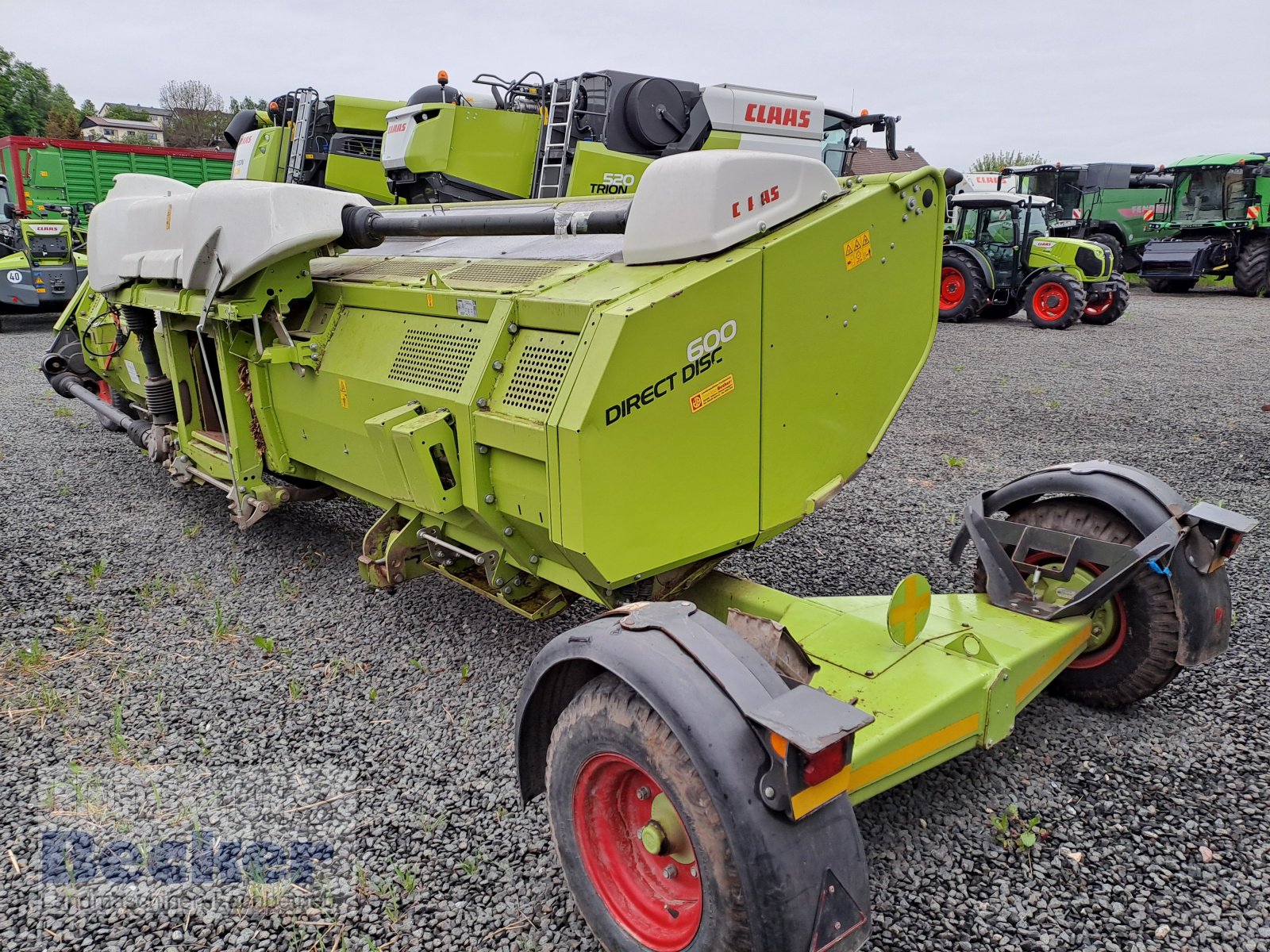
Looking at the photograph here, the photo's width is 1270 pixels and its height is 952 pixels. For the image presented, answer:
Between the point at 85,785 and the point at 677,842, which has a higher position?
the point at 677,842

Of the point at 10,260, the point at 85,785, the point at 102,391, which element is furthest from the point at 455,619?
the point at 10,260

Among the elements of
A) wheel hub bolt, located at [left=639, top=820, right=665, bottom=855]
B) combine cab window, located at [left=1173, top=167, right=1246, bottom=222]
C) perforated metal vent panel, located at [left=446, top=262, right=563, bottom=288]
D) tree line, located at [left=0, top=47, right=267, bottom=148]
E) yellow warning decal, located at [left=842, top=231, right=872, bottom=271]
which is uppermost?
tree line, located at [left=0, top=47, right=267, bottom=148]

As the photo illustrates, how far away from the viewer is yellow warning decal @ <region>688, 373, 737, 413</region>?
277 centimetres

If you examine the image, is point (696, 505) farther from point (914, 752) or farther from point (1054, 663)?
point (1054, 663)

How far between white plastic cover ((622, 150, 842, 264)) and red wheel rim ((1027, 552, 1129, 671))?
1.58 m

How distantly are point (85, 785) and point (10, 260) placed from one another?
13.0m

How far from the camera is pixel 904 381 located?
11.6ft

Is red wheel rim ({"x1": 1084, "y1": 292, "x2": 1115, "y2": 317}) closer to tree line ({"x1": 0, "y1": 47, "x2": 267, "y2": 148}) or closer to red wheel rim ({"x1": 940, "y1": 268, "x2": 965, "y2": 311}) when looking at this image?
red wheel rim ({"x1": 940, "y1": 268, "x2": 965, "y2": 311})

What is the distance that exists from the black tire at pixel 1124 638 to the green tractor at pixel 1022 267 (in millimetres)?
11816

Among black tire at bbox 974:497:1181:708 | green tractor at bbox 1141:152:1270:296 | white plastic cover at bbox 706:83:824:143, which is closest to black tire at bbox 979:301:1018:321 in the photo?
green tractor at bbox 1141:152:1270:296

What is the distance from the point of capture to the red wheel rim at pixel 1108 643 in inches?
119

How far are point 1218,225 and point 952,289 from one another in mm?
7996

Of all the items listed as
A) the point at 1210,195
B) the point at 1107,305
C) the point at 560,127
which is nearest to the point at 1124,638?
the point at 560,127

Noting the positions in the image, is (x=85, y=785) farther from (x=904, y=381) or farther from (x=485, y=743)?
(x=904, y=381)
